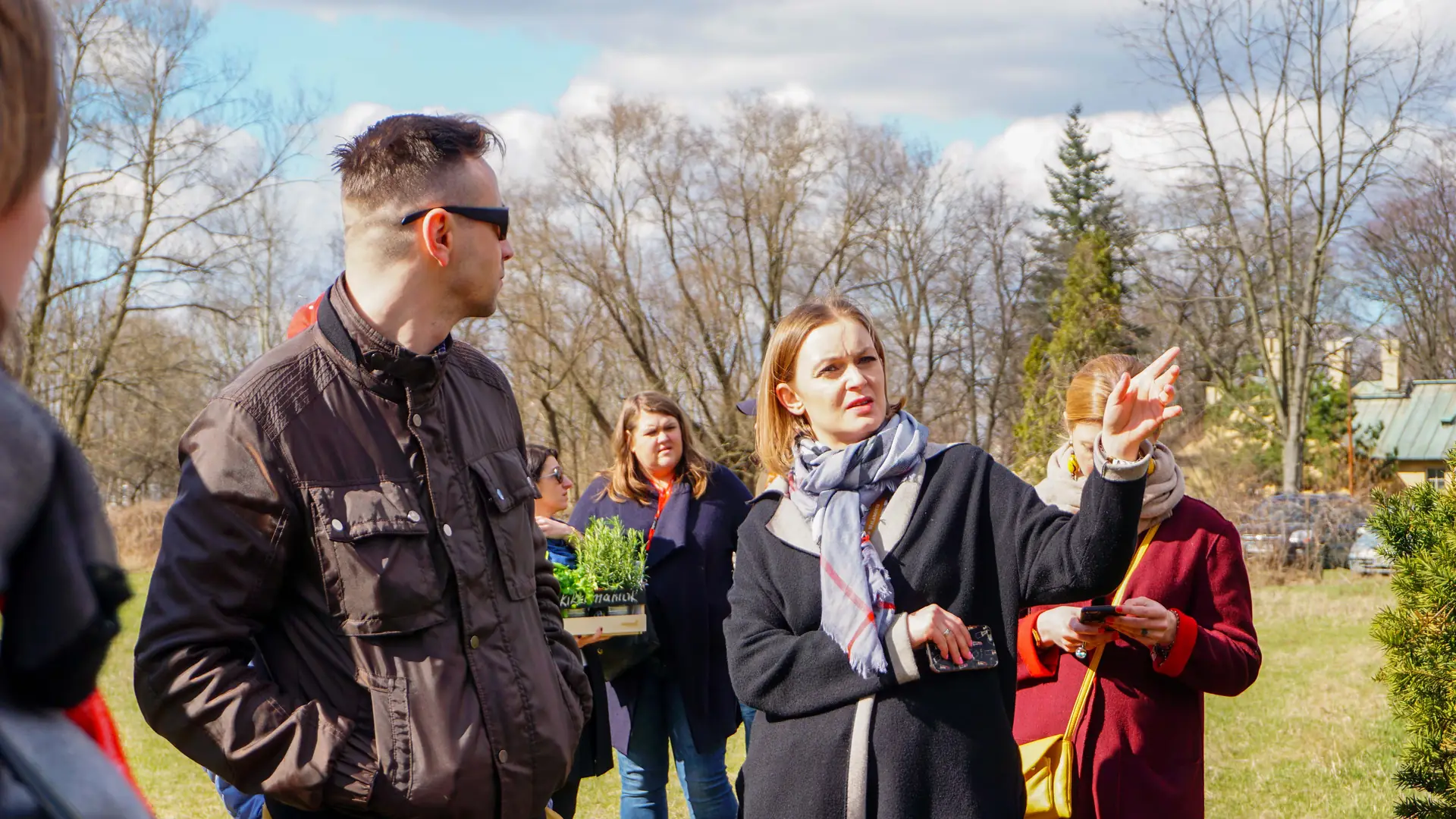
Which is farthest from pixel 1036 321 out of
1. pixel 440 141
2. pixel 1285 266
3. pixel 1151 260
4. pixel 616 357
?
pixel 440 141

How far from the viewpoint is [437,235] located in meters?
2.69

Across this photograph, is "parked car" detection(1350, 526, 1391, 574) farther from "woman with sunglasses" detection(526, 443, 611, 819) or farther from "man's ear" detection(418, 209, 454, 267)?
"man's ear" detection(418, 209, 454, 267)

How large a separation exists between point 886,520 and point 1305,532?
20.3 m

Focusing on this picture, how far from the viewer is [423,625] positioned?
247 centimetres

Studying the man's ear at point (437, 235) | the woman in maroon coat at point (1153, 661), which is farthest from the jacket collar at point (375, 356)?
the woman in maroon coat at point (1153, 661)

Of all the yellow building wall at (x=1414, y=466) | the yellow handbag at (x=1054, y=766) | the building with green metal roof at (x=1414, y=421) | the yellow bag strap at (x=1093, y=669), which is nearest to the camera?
the yellow handbag at (x=1054, y=766)

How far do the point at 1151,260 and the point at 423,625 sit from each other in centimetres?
4540

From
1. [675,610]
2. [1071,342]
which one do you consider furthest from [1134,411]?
[1071,342]

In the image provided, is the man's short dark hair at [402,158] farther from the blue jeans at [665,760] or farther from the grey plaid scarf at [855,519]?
the blue jeans at [665,760]

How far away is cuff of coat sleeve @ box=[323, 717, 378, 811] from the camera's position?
2.39 meters

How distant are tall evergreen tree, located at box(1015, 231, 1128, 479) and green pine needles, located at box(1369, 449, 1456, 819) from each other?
20258 mm

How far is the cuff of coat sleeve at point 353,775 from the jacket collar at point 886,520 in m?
1.21

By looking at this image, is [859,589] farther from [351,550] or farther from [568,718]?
[351,550]

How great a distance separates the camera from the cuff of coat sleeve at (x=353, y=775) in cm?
239
